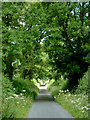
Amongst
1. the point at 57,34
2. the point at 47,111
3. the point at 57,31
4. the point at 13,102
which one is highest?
the point at 57,31

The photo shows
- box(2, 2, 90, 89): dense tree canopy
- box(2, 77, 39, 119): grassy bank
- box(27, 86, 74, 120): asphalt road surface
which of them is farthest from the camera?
box(2, 2, 90, 89): dense tree canopy

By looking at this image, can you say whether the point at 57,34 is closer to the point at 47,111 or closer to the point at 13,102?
the point at 47,111

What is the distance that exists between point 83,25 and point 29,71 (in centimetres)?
1153

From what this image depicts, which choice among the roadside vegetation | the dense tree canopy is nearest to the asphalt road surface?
the roadside vegetation

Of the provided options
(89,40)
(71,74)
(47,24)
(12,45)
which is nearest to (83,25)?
(89,40)

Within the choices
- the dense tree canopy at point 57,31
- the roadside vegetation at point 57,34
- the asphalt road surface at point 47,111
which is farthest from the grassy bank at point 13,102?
the dense tree canopy at point 57,31

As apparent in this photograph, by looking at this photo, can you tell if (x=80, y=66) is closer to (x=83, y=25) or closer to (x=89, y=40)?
(x=89, y=40)

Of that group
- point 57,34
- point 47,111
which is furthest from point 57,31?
point 47,111

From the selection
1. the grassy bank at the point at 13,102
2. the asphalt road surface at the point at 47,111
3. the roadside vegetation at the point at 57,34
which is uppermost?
the roadside vegetation at the point at 57,34

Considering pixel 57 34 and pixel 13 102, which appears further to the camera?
pixel 57 34

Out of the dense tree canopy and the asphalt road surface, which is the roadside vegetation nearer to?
the dense tree canopy

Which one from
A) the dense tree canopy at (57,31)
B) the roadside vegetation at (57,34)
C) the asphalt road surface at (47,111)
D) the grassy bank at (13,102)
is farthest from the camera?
the dense tree canopy at (57,31)

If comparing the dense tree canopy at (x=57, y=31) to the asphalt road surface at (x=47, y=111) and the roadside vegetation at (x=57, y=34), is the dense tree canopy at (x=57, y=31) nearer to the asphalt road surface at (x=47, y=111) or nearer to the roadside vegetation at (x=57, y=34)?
the roadside vegetation at (x=57, y=34)

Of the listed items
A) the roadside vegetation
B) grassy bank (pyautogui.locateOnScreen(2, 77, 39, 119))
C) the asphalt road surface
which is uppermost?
the roadside vegetation
